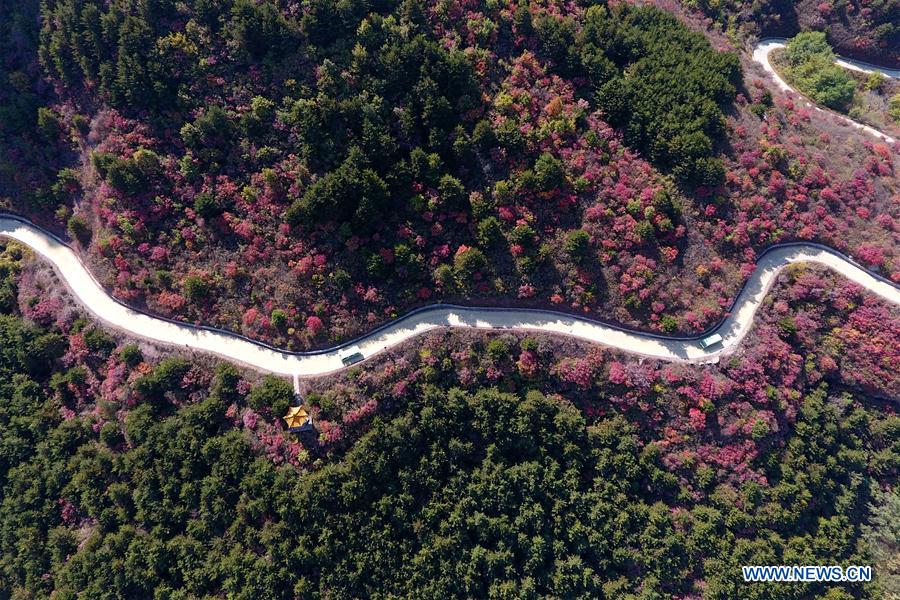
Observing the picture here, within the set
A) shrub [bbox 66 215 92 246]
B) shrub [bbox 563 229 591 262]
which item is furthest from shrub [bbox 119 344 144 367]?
shrub [bbox 563 229 591 262]

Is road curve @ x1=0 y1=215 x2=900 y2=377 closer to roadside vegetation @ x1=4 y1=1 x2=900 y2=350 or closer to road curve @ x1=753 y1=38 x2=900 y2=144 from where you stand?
roadside vegetation @ x1=4 y1=1 x2=900 y2=350

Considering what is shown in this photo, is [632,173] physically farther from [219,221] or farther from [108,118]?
[108,118]

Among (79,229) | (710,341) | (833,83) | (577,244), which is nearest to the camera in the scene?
(577,244)

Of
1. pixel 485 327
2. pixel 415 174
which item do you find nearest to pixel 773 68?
pixel 415 174

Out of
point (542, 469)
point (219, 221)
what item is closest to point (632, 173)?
point (542, 469)

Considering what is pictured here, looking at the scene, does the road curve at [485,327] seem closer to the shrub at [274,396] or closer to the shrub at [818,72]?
the shrub at [274,396]

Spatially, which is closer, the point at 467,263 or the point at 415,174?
the point at 467,263

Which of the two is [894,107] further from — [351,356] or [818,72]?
[351,356]

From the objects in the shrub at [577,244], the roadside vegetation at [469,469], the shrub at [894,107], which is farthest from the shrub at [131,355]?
the shrub at [894,107]
